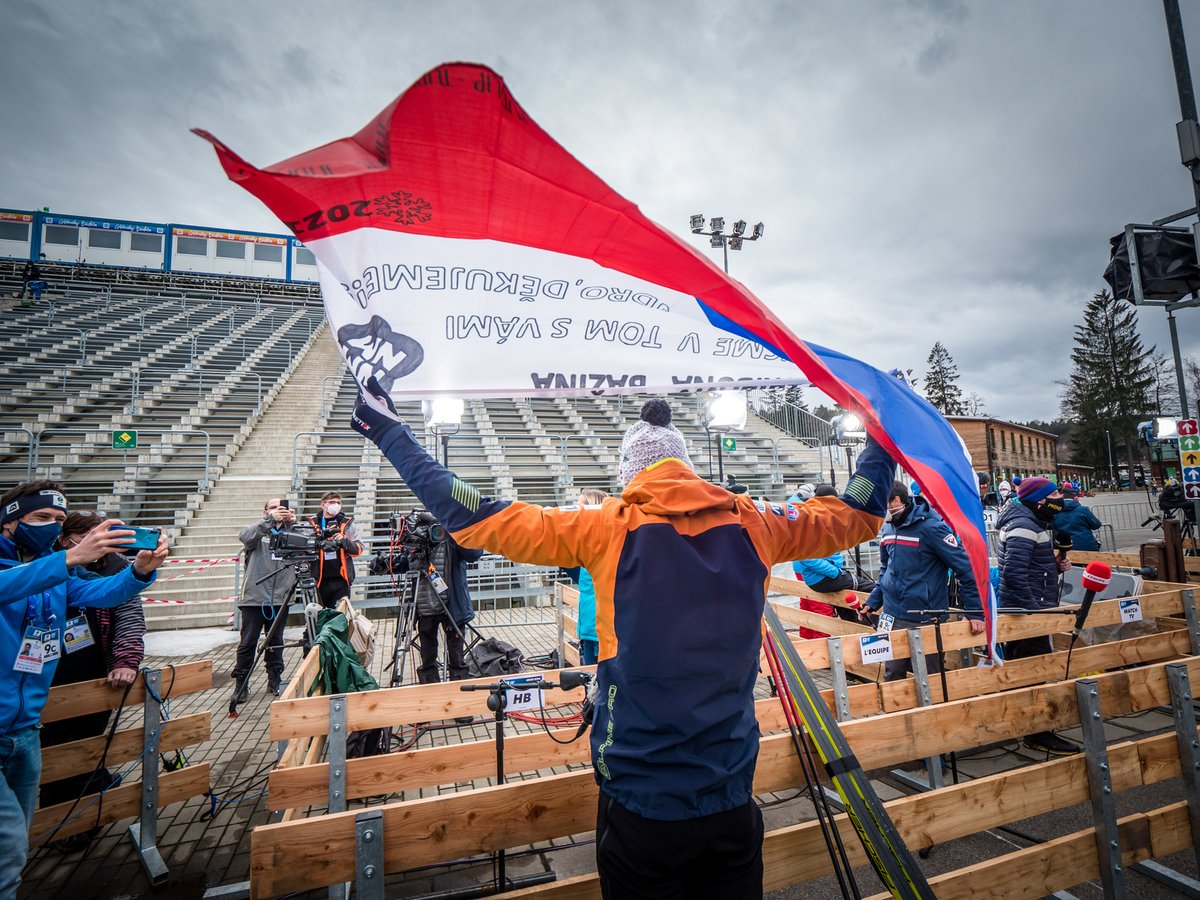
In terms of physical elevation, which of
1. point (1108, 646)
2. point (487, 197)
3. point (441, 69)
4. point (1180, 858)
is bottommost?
point (1180, 858)

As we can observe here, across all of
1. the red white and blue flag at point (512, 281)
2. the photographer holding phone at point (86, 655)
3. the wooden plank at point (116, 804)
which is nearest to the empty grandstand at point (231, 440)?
the photographer holding phone at point (86, 655)

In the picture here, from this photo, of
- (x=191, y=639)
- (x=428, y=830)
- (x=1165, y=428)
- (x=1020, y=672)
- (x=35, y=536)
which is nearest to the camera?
(x=428, y=830)

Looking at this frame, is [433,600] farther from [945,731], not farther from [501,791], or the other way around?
[945,731]

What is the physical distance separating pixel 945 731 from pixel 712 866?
1.60m

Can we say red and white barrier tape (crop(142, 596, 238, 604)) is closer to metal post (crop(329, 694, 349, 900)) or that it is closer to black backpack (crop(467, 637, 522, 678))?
black backpack (crop(467, 637, 522, 678))

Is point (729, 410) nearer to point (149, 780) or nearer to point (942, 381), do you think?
point (149, 780)

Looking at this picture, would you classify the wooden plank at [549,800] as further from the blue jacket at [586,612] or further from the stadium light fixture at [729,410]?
the blue jacket at [586,612]

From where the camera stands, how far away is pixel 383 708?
3.15 metres

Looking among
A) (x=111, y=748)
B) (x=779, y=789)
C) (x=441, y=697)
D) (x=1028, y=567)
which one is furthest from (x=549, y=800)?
(x=1028, y=567)

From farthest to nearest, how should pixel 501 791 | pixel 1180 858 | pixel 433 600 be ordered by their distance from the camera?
pixel 433 600
pixel 1180 858
pixel 501 791

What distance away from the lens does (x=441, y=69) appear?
173cm

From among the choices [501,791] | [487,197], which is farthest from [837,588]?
[487,197]

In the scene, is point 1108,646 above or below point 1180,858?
above

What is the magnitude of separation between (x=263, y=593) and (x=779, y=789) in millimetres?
5969
